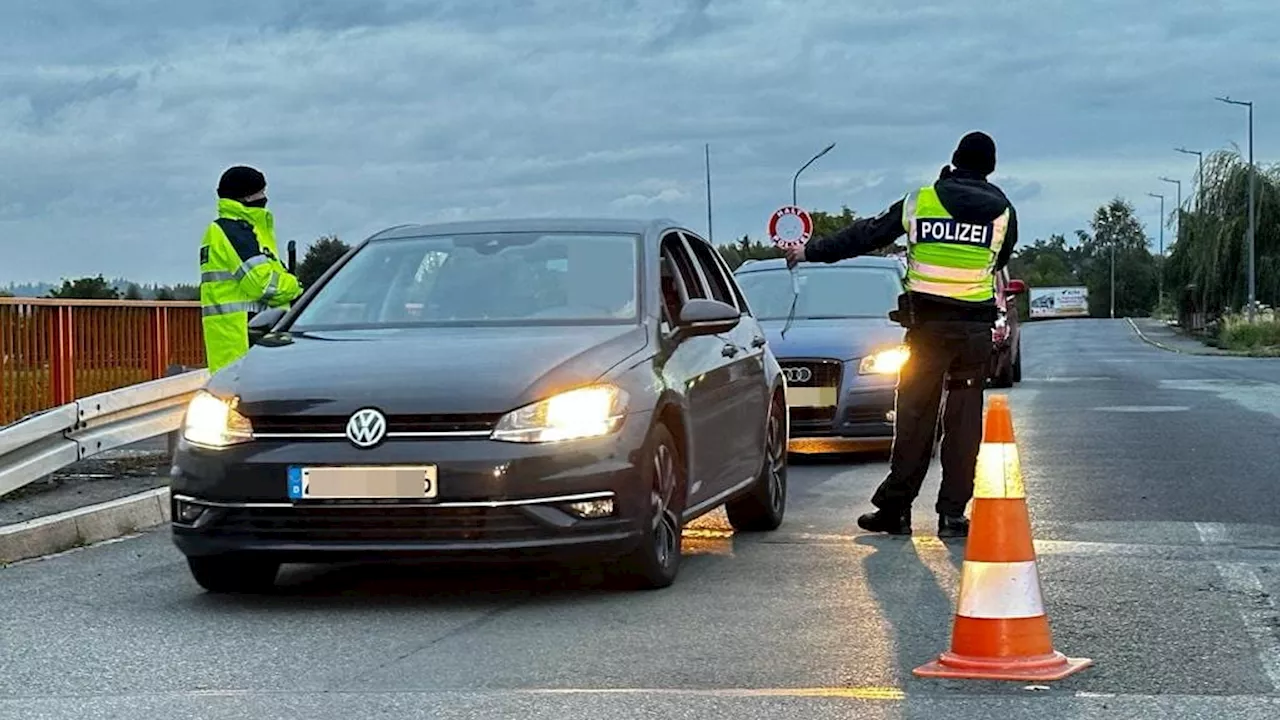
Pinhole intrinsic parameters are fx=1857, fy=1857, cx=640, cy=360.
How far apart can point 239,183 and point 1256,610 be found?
6.22m

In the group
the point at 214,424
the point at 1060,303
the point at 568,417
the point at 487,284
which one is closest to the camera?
the point at 568,417

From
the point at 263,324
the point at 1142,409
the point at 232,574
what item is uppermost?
the point at 263,324

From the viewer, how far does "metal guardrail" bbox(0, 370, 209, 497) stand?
372 inches

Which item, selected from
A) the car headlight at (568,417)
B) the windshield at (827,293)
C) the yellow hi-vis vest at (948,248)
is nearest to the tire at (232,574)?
the car headlight at (568,417)

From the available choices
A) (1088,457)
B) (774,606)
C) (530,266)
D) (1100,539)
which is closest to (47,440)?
(530,266)

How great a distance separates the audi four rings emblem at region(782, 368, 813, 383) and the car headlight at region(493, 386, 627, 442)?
6113mm

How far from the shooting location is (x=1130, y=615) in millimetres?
6676

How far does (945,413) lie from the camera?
9.07 m

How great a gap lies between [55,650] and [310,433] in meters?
1.18

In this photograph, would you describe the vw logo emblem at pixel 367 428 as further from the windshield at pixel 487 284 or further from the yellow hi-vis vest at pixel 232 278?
the yellow hi-vis vest at pixel 232 278

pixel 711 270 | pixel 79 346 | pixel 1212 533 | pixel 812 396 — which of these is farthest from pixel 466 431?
pixel 79 346

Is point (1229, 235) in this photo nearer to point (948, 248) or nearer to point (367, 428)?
point (948, 248)

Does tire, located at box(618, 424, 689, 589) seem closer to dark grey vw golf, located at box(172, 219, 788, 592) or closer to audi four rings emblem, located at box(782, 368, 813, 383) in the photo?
dark grey vw golf, located at box(172, 219, 788, 592)

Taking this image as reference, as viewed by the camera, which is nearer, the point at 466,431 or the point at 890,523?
the point at 466,431
